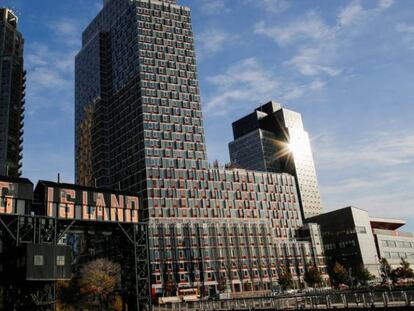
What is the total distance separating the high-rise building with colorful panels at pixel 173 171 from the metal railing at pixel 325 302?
194ft

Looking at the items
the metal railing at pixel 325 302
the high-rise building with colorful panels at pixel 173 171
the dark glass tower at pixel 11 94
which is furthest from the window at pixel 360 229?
the dark glass tower at pixel 11 94

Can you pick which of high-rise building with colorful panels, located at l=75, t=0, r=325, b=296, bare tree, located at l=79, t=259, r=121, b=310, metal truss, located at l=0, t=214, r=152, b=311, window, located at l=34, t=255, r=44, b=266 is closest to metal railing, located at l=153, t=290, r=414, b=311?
metal truss, located at l=0, t=214, r=152, b=311

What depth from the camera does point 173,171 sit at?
13900 centimetres

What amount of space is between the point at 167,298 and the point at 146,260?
179 feet

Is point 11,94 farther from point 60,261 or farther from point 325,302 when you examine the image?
point 325,302

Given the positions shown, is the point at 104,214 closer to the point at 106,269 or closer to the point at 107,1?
the point at 106,269

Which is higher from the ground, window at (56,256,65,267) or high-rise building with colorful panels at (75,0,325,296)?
high-rise building with colorful panels at (75,0,325,296)

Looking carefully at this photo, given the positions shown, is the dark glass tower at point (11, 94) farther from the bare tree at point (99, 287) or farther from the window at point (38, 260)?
the window at point (38, 260)

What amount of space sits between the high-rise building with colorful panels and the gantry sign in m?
59.5

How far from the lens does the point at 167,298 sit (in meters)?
113

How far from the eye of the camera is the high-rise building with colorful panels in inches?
5098

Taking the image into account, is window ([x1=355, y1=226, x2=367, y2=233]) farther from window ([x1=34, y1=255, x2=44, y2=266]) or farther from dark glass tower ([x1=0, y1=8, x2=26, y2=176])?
window ([x1=34, y1=255, x2=44, y2=266])

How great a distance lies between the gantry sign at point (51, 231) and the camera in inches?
1996

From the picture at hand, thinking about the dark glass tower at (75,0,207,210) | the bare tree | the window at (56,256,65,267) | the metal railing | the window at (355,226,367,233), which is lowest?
the metal railing
